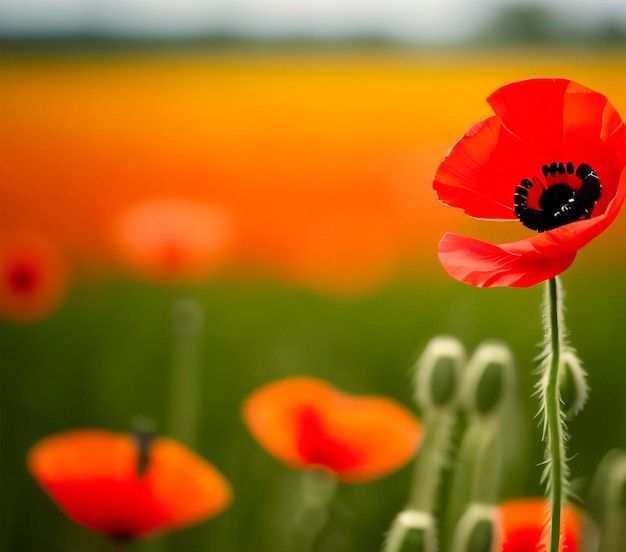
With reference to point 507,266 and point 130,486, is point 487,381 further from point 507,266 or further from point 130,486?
point 130,486

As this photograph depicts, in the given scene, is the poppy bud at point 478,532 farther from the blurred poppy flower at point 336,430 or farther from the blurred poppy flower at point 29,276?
the blurred poppy flower at point 29,276

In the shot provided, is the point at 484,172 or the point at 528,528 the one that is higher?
the point at 484,172

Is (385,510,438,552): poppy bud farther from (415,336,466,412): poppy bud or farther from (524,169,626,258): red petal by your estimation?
(524,169,626,258): red petal

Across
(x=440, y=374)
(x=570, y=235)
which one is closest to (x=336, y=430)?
(x=440, y=374)

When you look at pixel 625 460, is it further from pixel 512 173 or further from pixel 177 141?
pixel 177 141

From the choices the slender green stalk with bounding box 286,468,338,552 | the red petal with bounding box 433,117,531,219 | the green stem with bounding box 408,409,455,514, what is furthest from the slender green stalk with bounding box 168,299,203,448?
the red petal with bounding box 433,117,531,219

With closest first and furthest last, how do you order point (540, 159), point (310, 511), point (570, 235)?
point (570, 235)
point (540, 159)
point (310, 511)
